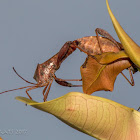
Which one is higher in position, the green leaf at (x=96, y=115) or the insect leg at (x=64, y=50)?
the insect leg at (x=64, y=50)

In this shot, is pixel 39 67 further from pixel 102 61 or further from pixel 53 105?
pixel 53 105

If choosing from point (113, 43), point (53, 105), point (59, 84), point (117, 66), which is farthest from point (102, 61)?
point (59, 84)

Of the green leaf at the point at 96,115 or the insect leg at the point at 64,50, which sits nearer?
the green leaf at the point at 96,115

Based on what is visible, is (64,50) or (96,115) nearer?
(96,115)

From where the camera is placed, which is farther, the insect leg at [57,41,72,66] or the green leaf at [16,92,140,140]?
the insect leg at [57,41,72,66]

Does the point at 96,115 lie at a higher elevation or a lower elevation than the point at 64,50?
lower

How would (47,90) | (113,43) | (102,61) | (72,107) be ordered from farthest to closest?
(47,90) → (113,43) → (102,61) → (72,107)

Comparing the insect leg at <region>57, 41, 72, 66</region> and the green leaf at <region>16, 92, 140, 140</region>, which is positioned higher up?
the insect leg at <region>57, 41, 72, 66</region>

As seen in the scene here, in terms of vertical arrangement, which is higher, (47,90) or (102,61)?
(102,61)
